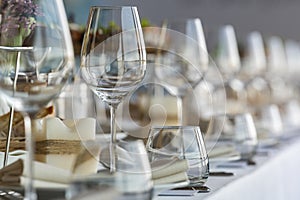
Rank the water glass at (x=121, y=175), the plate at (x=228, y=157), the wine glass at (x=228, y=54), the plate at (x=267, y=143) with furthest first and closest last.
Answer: the wine glass at (x=228, y=54)
the plate at (x=267, y=143)
the plate at (x=228, y=157)
the water glass at (x=121, y=175)

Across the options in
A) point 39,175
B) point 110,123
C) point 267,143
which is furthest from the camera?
point 267,143

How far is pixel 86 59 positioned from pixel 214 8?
7.94 meters

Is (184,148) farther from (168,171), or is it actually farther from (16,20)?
(16,20)

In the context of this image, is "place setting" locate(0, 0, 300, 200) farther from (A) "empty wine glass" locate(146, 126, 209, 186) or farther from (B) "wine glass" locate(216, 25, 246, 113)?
(B) "wine glass" locate(216, 25, 246, 113)

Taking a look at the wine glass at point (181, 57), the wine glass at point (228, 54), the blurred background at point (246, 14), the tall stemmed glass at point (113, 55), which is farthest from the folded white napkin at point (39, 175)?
the blurred background at point (246, 14)

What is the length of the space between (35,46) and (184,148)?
289 mm

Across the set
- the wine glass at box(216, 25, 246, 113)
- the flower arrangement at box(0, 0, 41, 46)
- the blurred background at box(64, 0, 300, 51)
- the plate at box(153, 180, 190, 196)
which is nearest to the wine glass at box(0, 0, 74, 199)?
the flower arrangement at box(0, 0, 41, 46)

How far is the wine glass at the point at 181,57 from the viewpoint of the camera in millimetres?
1593

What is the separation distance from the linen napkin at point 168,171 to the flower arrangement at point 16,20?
238 mm

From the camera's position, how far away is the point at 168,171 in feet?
3.25

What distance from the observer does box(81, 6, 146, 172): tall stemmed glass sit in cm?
97

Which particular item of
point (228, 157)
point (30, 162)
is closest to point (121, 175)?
point (30, 162)

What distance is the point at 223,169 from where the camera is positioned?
139cm

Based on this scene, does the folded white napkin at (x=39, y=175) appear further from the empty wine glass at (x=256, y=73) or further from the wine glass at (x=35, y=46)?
the empty wine glass at (x=256, y=73)
